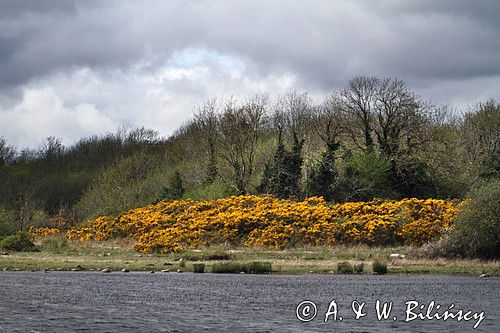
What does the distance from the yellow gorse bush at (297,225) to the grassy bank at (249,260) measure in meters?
1.75

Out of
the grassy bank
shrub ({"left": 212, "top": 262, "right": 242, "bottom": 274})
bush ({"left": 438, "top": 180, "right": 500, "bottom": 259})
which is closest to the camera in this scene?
shrub ({"left": 212, "top": 262, "right": 242, "bottom": 274})

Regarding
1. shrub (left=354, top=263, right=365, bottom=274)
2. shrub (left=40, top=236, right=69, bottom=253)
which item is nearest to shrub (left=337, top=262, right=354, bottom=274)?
shrub (left=354, top=263, right=365, bottom=274)

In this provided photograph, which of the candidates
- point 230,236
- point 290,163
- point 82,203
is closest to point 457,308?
point 230,236

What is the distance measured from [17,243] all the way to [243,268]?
24.8 metres

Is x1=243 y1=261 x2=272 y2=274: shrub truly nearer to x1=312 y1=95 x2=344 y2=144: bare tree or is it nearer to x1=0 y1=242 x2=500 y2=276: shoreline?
x1=0 y1=242 x2=500 y2=276: shoreline

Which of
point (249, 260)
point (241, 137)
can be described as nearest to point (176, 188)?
point (241, 137)

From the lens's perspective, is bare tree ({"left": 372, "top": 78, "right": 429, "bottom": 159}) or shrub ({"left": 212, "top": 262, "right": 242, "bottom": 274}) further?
bare tree ({"left": 372, "top": 78, "right": 429, "bottom": 159})

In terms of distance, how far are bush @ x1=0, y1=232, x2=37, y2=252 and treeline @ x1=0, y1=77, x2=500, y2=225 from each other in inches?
871

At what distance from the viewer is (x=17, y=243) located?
6369 cm

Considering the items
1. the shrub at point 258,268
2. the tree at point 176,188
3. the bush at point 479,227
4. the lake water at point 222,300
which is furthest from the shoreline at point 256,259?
the tree at point 176,188

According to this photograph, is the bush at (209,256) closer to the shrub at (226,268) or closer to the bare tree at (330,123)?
the shrub at (226,268)

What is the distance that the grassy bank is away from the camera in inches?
1879

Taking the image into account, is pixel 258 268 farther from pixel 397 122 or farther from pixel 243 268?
pixel 397 122

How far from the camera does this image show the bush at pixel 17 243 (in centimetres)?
6359
